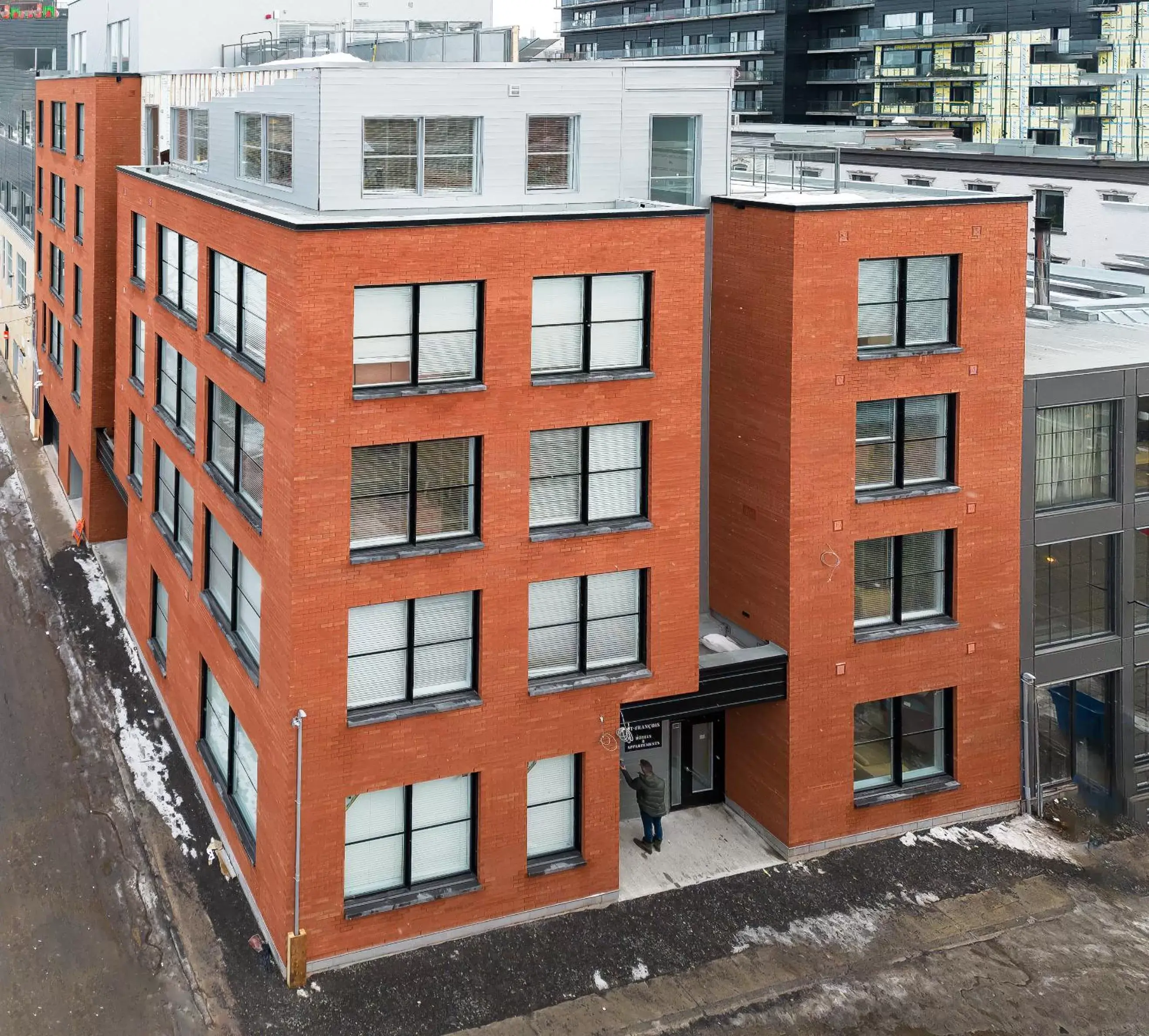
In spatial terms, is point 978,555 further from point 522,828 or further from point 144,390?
point 144,390

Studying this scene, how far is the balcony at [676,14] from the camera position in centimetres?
11094

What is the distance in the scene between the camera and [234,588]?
26812 mm

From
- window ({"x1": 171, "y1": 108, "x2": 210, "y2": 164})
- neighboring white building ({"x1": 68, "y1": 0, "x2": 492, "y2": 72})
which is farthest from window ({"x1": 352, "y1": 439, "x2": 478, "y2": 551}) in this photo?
neighboring white building ({"x1": 68, "y1": 0, "x2": 492, "y2": 72})

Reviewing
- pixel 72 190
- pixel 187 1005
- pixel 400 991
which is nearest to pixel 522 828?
pixel 400 991

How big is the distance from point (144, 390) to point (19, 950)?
613 inches

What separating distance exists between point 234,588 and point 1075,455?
18164 millimetres


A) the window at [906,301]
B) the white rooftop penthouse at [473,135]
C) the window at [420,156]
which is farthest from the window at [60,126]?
the window at [906,301]

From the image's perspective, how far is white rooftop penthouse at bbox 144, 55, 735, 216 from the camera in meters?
24.2

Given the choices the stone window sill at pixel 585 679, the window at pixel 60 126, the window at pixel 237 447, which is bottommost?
the stone window sill at pixel 585 679

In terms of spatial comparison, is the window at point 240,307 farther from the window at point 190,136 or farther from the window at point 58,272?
the window at point 58,272

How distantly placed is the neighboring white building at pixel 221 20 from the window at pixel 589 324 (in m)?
18.6

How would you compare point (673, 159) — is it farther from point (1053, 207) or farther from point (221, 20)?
point (1053, 207)

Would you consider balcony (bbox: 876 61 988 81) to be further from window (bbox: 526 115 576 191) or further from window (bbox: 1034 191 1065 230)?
window (bbox: 526 115 576 191)

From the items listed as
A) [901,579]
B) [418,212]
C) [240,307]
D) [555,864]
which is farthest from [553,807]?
[418,212]
